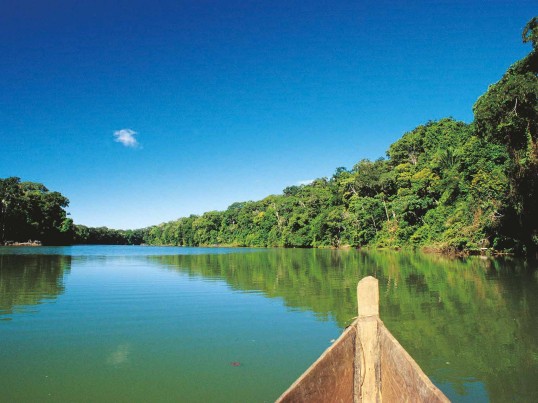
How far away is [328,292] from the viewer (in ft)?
40.1

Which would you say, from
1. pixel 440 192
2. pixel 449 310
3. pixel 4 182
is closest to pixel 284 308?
pixel 449 310

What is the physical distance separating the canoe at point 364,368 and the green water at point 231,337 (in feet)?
6.27

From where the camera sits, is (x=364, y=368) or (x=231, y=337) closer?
(x=364, y=368)

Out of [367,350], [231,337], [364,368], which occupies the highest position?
[367,350]

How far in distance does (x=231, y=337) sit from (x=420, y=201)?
3983 cm

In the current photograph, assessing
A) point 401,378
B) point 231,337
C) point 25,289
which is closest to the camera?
point 401,378

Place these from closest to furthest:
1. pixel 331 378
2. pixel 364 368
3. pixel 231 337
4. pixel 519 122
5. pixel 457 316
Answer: pixel 331 378 < pixel 364 368 < pixel 231 337 < pixel 457 316 < pixel 519 122

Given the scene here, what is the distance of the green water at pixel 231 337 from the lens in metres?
4.77

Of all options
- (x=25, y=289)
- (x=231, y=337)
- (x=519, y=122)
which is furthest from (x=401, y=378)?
(x=519, y=122)

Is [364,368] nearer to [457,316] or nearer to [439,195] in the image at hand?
[457,316]

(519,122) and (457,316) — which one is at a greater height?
(519,122)

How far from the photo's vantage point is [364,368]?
9.81 feet

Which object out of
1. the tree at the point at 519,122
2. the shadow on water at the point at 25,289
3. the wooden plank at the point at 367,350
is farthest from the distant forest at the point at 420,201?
the shadow on water at the point at 25,289

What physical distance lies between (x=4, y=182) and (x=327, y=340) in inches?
2825
